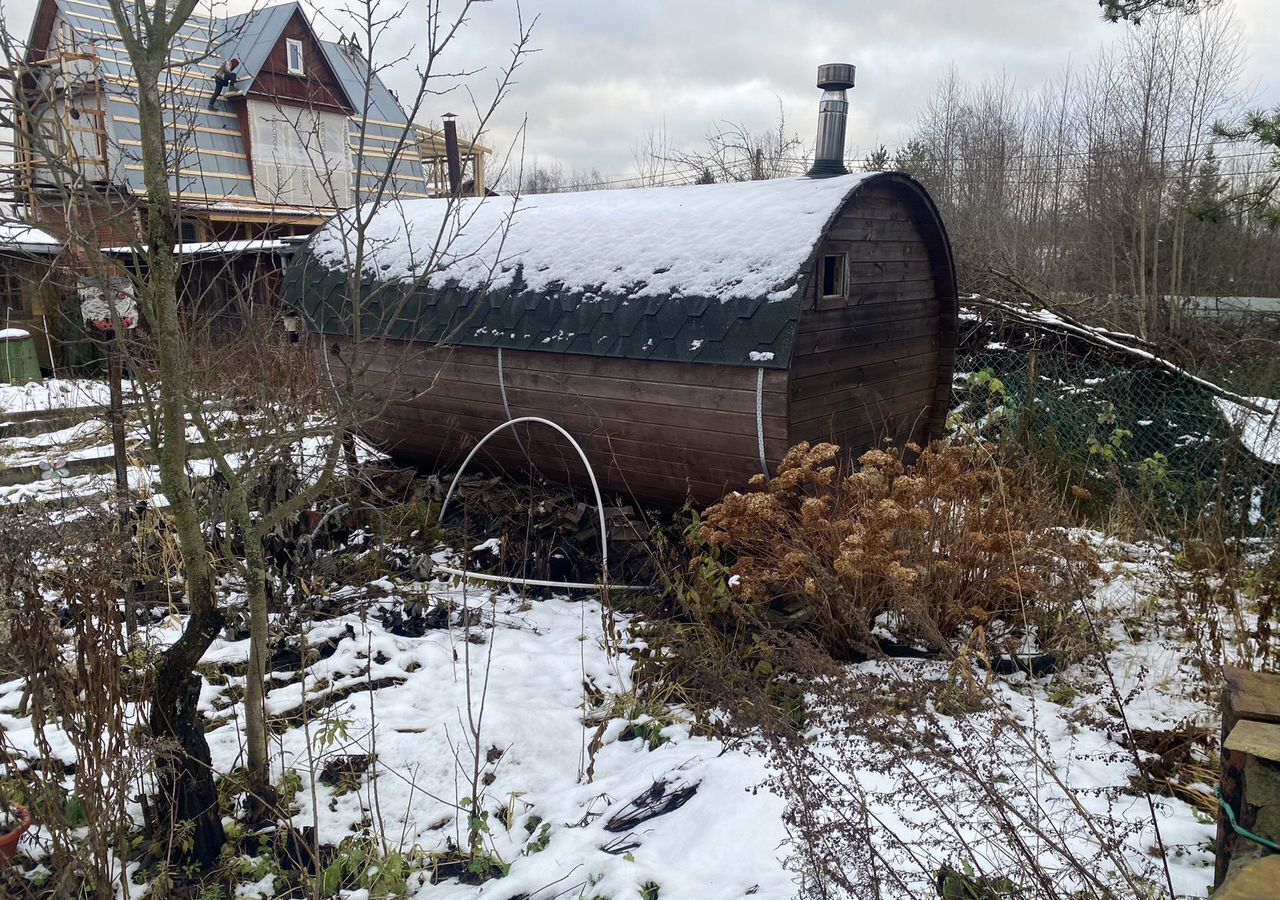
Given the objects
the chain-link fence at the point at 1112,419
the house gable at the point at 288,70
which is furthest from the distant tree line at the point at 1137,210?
the house gable at the point at 288,70

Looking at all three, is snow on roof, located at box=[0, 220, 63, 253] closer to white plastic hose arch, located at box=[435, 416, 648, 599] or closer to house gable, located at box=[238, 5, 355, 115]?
white plastic hose arch, located at box=[435, 416, 648, 599]

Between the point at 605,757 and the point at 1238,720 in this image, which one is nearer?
the point at 1238,720

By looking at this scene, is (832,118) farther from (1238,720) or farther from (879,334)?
(1238,720)

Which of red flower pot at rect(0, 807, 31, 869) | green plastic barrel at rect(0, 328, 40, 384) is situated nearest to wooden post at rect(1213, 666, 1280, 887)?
red flower pot at rect(0, 807, 31, 869)

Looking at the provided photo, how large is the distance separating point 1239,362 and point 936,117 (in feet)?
52.4

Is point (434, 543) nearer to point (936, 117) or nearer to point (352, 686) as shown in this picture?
point (352, 686)

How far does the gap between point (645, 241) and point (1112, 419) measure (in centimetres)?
406

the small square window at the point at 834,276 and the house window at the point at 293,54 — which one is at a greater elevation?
the house window at the point at 293,54

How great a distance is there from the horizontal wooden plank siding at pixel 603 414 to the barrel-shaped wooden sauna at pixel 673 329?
0.01 metres

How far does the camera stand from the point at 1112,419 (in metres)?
6.88

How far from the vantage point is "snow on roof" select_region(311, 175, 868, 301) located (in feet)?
16.0

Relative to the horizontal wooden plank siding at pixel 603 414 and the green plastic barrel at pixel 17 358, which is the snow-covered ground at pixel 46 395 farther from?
the horizontal wooden plank siding at pixel 603 414

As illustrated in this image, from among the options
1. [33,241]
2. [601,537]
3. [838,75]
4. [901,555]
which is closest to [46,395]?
[33,241]

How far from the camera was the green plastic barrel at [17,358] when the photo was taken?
10984 mm
